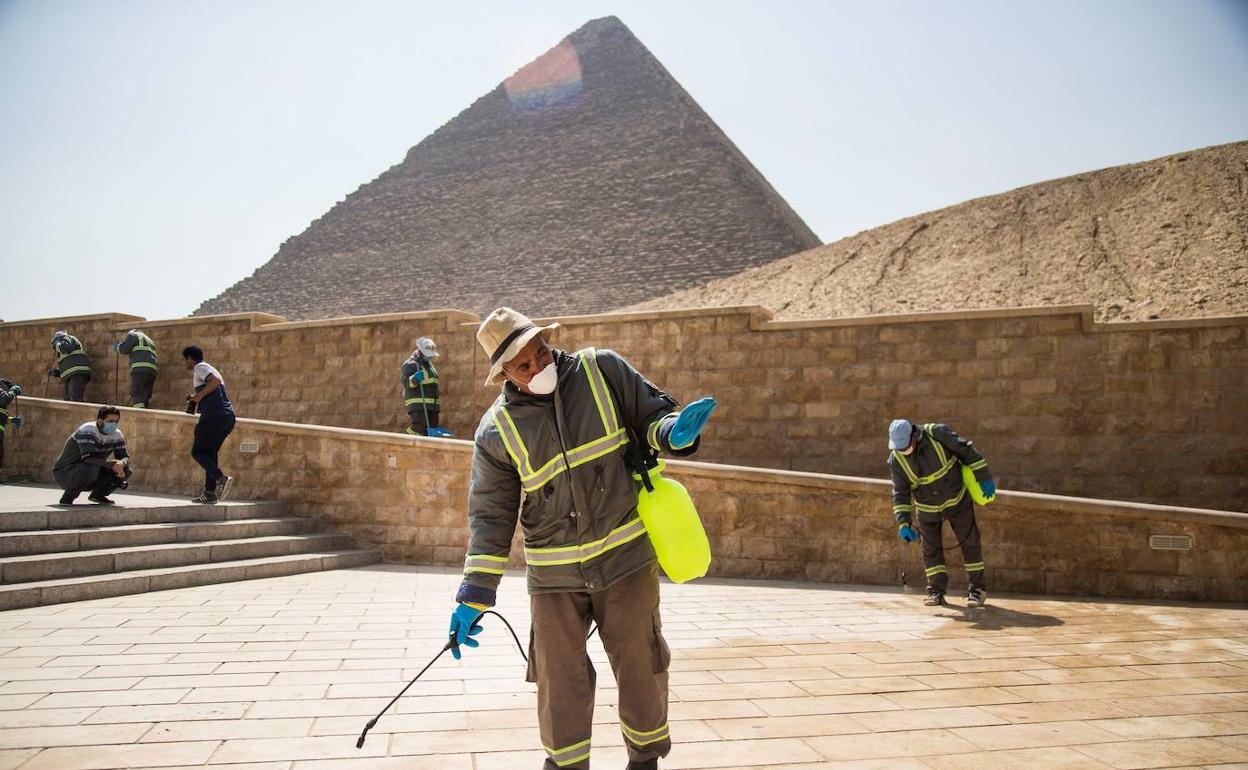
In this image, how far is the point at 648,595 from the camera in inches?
108

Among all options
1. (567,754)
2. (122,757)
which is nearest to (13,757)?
(122,757)

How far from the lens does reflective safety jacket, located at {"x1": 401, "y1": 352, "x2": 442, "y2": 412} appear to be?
1195 cm

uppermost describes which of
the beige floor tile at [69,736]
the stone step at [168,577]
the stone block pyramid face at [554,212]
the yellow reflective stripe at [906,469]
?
the stone block pyramid face at [554,212]

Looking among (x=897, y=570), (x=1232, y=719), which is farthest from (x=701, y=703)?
(x=897, y=570)

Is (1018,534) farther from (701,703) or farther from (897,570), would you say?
(701,703)

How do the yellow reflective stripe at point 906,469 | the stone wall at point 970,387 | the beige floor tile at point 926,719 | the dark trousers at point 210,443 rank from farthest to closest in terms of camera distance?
1. the stone wall at point 970,387
2. the dark trousers at point 210,443
3. the yellow reflective stripe at point 906,469
4. the beige floor tile at point 926,719

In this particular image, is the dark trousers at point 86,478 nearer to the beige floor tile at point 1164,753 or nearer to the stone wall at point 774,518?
the stone wall at point 774,518

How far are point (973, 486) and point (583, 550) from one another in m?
4.96

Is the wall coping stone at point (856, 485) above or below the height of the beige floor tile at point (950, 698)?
above

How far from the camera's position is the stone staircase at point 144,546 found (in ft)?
20.8

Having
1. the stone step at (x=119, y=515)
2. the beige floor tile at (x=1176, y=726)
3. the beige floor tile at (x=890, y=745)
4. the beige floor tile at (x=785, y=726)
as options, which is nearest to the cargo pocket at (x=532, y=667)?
the beige floor tile at (x=785, y=726)

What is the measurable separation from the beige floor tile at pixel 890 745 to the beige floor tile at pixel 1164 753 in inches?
18.4

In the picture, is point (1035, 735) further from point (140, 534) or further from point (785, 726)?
point (140, 534)

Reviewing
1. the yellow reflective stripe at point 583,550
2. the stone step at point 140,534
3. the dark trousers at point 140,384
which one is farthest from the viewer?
the dark trousers at point 140,384
